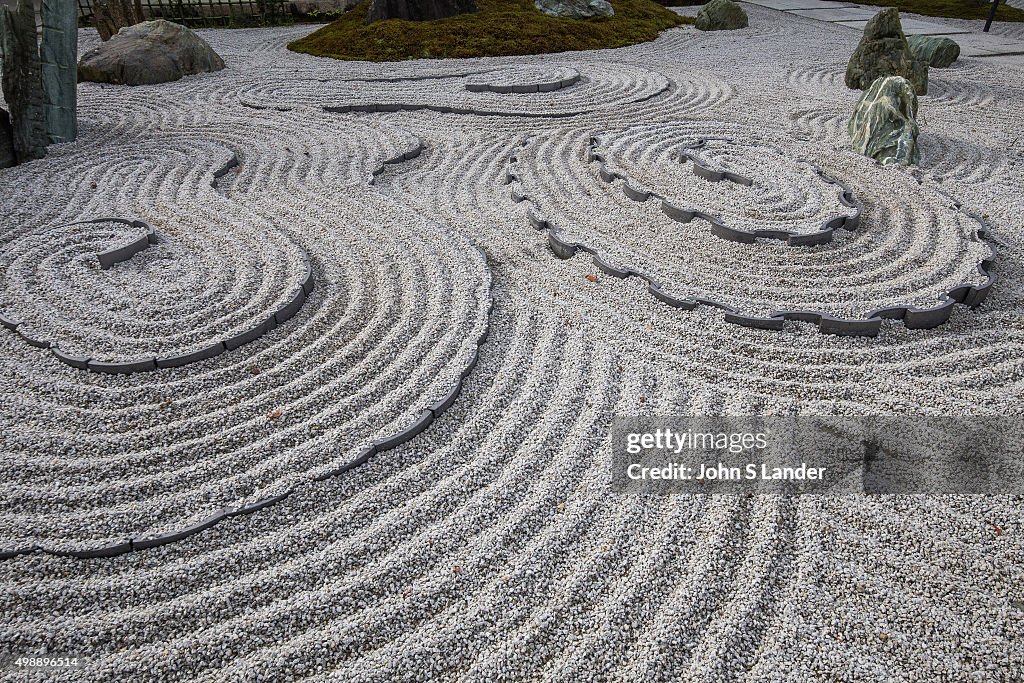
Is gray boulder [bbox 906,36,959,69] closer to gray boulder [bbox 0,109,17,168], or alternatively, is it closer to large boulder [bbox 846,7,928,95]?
large boulder [bbox 846,7,928,95]

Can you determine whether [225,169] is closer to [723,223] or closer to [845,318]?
[723,223]

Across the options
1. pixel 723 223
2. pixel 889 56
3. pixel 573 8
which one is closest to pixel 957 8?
pixel 889 56

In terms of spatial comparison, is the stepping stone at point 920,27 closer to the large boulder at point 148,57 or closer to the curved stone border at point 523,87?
the curved stone border at point 523,87

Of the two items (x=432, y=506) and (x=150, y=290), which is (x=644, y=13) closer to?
(x=150, y=290)

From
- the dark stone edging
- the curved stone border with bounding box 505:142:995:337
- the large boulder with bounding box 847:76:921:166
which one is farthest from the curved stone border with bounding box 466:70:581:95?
the curved stone border with bounding box 505:142:995:337

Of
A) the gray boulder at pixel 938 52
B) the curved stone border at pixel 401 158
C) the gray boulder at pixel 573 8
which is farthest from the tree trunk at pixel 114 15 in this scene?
the gray boulder at pixel 938 52

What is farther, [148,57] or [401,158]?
[148,57]
